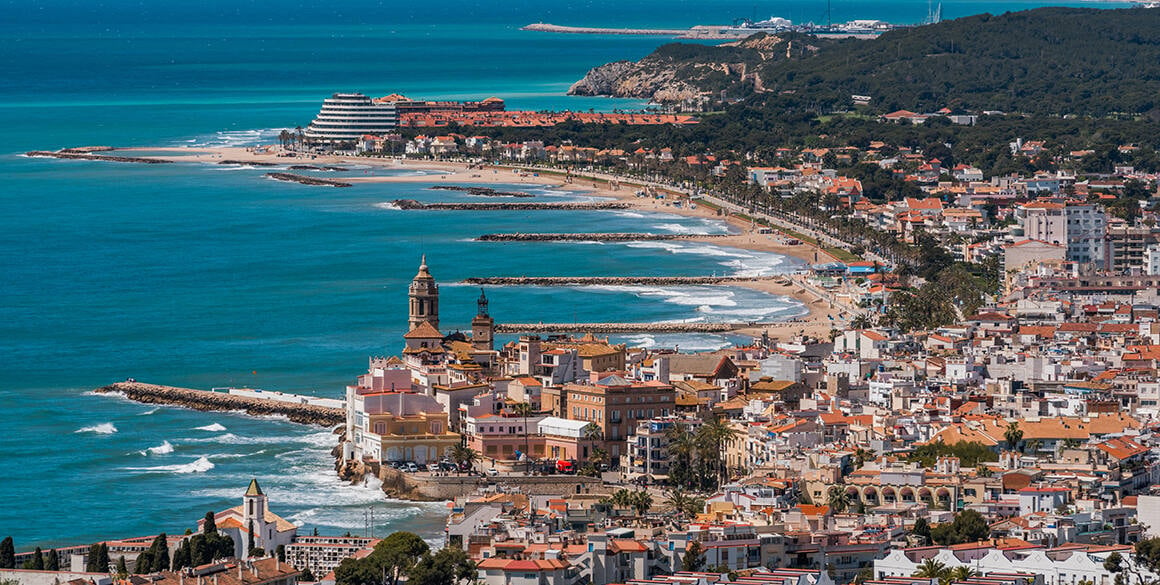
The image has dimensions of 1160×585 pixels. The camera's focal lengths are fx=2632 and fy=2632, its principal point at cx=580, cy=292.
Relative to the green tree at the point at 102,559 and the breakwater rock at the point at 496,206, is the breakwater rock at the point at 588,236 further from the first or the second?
the green tree at the point at 102,559

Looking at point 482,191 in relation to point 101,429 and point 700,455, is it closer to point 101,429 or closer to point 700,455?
point 101,429

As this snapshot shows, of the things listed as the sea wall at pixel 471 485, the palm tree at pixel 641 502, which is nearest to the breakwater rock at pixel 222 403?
the sea wall at pixel 471 485

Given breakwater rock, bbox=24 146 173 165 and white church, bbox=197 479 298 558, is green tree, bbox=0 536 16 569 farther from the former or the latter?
breakwater rock, bbox=24 146 173 165

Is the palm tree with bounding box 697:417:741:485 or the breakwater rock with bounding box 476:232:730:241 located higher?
the breakwater rock with bounding box 476:232:730:241

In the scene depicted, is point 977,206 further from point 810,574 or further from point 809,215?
point 810,574

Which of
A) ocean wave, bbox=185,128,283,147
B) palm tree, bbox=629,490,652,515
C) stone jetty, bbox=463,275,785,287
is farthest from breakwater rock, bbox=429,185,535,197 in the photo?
palm tree, bbox=629,490,652,515

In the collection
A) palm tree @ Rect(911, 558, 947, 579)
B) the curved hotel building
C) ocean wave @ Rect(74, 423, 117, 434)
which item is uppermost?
the curved hotel building
